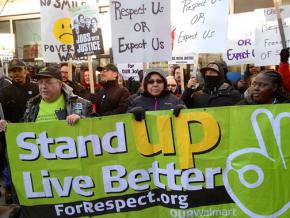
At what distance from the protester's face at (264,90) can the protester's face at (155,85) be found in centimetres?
85

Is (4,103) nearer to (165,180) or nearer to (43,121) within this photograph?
(43,121)

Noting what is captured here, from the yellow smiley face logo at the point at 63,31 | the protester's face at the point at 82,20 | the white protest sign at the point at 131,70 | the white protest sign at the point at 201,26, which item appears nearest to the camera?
the white protest sign at the point at 201,26

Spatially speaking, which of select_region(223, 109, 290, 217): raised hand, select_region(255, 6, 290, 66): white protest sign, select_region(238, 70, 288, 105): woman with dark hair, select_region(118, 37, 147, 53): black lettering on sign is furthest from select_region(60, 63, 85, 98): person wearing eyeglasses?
select_region(223, 109, 290, 217): raised hand

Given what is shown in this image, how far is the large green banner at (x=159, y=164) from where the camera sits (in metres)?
3.34

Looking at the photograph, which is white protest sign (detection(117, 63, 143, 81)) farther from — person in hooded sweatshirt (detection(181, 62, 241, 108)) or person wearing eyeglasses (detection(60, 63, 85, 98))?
person in hooded sweatshirt (detection(181, 62, 241, 108))

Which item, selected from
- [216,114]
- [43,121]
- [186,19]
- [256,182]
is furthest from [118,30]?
[256,182]

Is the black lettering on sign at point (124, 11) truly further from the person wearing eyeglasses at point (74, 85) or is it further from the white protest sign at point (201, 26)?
the person wearing eyeglasses at point (74, 85)

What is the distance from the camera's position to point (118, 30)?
188 inches

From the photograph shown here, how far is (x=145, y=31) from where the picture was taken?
470 cm

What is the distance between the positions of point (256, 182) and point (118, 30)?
225cm

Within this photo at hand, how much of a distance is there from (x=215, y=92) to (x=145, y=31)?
952 millimetres

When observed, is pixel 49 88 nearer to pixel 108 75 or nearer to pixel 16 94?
pixel 16 94

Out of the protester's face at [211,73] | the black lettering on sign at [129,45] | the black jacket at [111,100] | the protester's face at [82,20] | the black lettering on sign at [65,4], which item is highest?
the black lettering on sign at [65,4]

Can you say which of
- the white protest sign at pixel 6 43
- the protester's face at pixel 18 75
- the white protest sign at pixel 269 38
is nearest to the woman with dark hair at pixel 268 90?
the white protest sign at pixel 269 38
